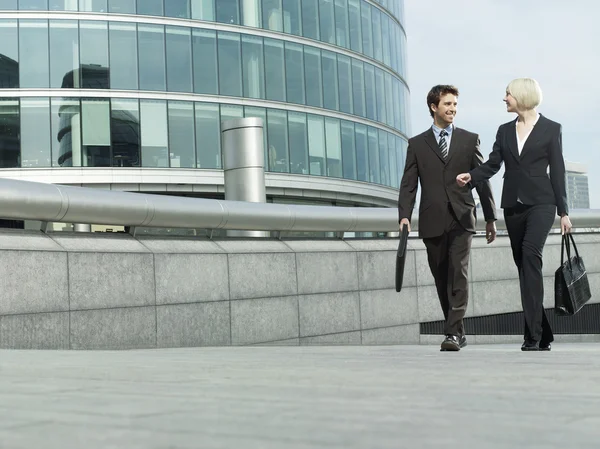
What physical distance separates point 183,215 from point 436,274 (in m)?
4.22

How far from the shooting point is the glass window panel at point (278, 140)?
4006 cm

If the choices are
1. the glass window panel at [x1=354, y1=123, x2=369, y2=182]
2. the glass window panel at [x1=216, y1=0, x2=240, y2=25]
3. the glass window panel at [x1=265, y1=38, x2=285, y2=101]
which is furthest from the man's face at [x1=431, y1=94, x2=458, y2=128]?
the glass window panel at [x1=354, y1=123, x2=369, y2=182]

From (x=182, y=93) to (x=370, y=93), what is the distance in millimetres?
11100

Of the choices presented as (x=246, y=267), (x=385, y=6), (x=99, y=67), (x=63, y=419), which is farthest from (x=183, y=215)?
(x=385, y=6)

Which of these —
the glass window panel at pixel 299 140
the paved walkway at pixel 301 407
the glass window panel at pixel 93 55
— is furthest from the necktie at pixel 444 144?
the glass window panel at pixel 299 140

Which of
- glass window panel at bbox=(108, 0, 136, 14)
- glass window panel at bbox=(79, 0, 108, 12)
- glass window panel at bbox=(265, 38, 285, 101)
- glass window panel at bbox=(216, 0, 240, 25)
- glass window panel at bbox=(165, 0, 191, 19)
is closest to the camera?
glass window panel at bbox=(79, 0, 108, 12)

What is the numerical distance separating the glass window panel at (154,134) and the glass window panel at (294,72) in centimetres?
604

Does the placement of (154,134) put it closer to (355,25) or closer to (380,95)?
(355,25)

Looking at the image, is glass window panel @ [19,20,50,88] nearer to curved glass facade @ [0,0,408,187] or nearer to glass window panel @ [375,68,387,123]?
curved glass facade @ [0,0,408,187]

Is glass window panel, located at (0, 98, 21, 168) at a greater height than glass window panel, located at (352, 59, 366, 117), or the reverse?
glass window panel, located at (352, 59, 366, 117)

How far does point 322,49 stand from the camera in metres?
42.9

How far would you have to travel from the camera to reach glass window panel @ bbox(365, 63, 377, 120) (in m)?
45.7

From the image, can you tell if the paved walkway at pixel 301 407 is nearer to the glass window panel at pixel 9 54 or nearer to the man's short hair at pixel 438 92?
the man's short hair at pixel 438 92

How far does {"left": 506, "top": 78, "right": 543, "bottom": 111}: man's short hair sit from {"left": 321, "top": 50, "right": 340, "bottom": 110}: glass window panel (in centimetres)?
3559
